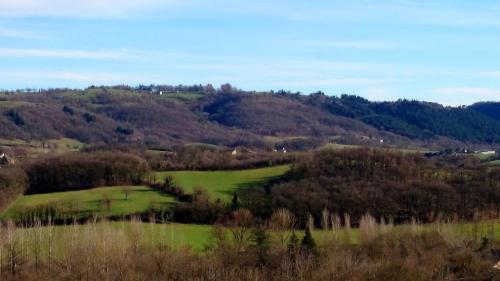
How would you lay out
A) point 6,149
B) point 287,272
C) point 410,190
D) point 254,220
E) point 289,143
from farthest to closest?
point 289,143 → point 6,149 → point 410,190 → point 254,220 → point 287,272

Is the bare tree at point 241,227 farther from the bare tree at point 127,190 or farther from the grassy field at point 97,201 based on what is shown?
the bare tree at point 127,190

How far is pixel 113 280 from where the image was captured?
48219mm

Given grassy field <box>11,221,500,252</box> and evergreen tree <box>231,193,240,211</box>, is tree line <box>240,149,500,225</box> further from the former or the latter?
grassy field <box>11,221,500,252</box>

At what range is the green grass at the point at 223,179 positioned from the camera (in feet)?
268

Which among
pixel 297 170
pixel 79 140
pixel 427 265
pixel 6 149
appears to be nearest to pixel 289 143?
pixel 79 140

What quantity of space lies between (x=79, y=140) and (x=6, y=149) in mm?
46497

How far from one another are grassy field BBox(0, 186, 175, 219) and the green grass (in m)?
4.57

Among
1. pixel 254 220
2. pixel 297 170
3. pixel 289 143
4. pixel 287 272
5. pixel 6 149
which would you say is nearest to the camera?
pixel 287 272

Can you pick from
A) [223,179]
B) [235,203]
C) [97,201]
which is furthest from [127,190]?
[235,203]

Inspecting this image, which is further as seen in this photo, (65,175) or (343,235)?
(65,175)

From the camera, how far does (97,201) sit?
76.9 m

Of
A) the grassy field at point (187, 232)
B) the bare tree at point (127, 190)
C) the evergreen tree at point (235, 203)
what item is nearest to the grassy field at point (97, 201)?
the bare tree at point (127, 190)

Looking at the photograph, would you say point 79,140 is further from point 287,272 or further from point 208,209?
point 287,272

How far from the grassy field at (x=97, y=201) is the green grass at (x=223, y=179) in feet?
15.0
